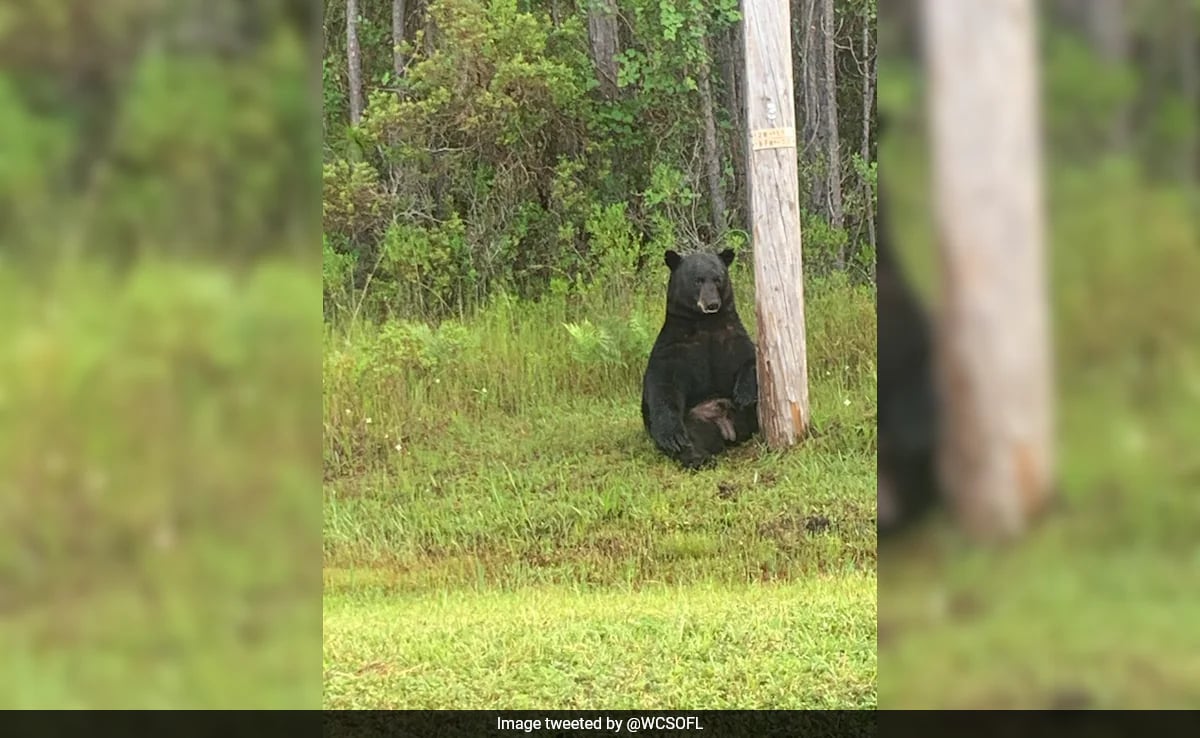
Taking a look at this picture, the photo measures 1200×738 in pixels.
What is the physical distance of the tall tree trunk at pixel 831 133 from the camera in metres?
4.45

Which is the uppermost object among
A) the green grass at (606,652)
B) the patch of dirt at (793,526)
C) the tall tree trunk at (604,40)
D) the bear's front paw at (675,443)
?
the tall tree trunk at (604,40)

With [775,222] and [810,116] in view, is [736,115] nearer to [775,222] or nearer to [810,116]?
[810,116]

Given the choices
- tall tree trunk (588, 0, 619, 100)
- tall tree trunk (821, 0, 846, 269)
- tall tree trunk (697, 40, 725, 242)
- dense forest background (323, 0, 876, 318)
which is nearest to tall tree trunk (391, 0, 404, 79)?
dense forest background (323, 0, 876, 318)

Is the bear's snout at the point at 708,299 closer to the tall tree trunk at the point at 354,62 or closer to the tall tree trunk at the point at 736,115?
the tall tree trunk at the point at 736,115

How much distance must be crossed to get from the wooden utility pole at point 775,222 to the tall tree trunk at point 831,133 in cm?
20

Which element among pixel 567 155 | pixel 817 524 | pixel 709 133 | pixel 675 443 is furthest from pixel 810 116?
pixel 817 524
